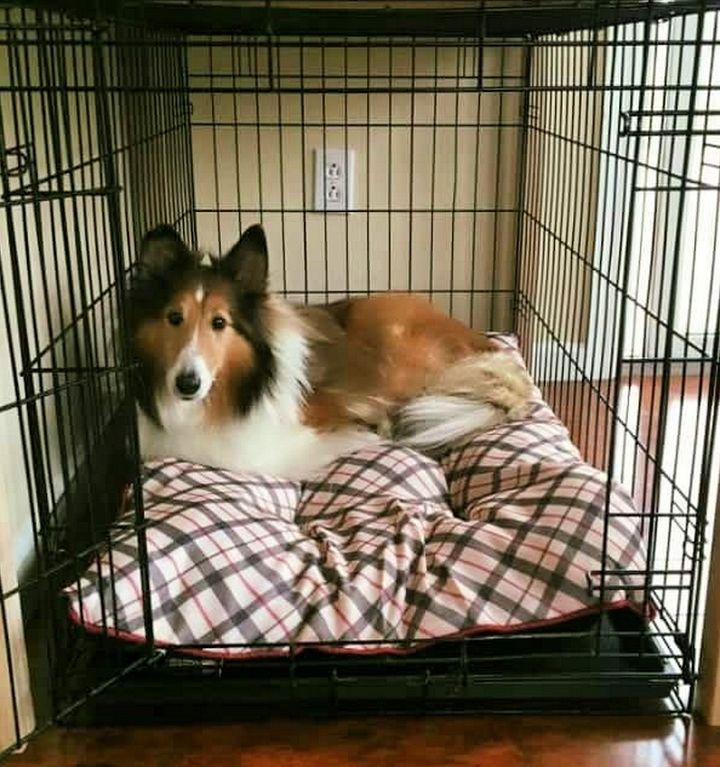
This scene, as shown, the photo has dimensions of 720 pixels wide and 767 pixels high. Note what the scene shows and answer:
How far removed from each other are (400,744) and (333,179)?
5.88 feet

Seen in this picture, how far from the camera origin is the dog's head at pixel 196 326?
189cm

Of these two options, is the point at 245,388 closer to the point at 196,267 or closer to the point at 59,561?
the point at 196,267

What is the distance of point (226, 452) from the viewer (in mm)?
2012

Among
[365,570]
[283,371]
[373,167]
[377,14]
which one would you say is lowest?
[365,570]

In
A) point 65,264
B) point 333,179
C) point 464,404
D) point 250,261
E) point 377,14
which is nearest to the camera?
point 377,14

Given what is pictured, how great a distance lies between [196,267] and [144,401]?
30cm

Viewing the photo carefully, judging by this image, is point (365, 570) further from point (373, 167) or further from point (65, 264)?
point (373, 167)

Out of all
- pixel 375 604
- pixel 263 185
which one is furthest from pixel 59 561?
pixel 263 185

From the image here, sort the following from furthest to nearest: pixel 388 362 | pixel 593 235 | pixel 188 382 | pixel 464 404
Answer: pixel 593 235, pixel 388 362, pixel 464 404, pixel 188 382

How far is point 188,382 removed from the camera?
186 cm

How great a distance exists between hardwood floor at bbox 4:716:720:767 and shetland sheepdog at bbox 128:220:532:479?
0.70 m

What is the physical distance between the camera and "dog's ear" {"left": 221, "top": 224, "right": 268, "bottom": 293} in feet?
6.48

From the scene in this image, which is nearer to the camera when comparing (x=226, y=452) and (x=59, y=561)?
(x=59, y=561)

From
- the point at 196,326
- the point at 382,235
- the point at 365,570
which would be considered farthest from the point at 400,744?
the point at 382,235
